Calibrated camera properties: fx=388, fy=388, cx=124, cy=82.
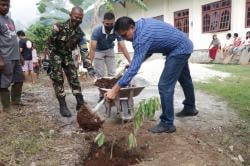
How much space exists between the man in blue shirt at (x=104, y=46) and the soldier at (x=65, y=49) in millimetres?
716

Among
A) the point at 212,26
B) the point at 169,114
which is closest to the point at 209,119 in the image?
the point at 169,114

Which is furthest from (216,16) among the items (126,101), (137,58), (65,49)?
(137,58)

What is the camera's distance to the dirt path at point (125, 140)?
4387 millimetres

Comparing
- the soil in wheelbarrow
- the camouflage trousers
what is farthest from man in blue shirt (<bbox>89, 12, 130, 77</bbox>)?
the soil in wheelbarrow

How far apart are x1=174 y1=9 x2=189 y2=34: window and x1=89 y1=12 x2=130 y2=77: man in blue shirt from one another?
1530 cm

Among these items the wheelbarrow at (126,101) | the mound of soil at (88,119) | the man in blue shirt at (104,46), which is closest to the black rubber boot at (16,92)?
the man in blue shirt at (104,46)

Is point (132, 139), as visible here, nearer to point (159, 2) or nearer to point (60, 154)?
→ point (60, 154)

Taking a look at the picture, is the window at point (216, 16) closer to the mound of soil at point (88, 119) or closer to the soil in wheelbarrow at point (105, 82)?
the soil in wheelbarrow at point (105, 82)

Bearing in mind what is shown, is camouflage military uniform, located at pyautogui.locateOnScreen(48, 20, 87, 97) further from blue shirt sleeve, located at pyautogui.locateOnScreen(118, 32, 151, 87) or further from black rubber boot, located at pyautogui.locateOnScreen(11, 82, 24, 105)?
blue shirt sleeve, located at pyautogui.locateOnScreen(118, 32, 151, 87)

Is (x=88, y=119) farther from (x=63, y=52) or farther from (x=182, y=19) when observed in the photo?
(x=182, y=19)

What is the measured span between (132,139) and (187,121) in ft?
6.88

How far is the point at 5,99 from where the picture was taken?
620 cm

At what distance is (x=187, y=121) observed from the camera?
6.02 metres

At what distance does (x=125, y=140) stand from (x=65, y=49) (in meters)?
1.94
